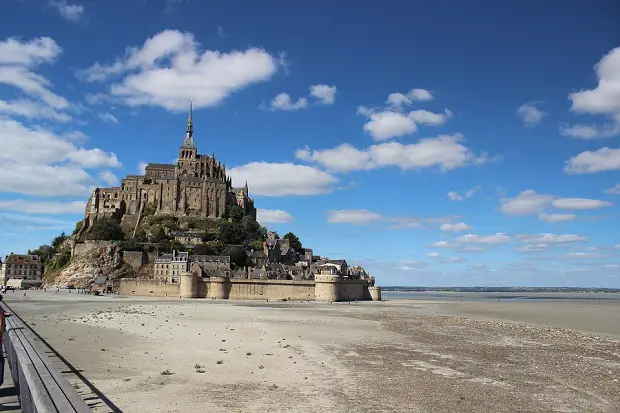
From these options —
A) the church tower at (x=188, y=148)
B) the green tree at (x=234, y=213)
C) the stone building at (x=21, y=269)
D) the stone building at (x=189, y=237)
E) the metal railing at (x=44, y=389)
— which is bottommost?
the metal railing at (x=44, y=389)

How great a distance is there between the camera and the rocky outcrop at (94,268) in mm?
77594

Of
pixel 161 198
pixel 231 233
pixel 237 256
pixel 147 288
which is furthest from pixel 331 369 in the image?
pixel 161 198

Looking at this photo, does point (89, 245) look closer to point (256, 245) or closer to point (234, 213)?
point (256, 245)

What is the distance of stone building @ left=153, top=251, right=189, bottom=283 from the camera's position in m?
72.6

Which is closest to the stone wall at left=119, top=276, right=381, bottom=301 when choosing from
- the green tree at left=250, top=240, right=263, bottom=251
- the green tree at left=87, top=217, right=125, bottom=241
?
the green tree at left=87, top=217, right=125, bottom=241

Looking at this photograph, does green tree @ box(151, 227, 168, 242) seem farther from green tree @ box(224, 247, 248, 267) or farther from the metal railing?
the metal railing

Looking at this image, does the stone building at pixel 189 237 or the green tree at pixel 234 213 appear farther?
the green tree at pixel 234 213

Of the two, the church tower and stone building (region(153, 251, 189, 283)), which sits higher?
the church tower

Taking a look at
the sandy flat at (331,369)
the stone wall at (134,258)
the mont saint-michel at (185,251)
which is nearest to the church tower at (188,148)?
the mont saint-michel at (185,251)

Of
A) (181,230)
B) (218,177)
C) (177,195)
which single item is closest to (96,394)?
(181,230)

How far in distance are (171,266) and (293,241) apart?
35.5 m

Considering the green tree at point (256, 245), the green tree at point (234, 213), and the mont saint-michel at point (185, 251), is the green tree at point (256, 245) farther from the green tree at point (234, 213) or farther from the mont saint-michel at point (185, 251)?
the green tree at point (234, 213)

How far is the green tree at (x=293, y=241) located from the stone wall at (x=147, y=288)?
122 feet

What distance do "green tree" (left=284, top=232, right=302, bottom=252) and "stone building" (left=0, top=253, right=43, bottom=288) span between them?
48.9 metres
